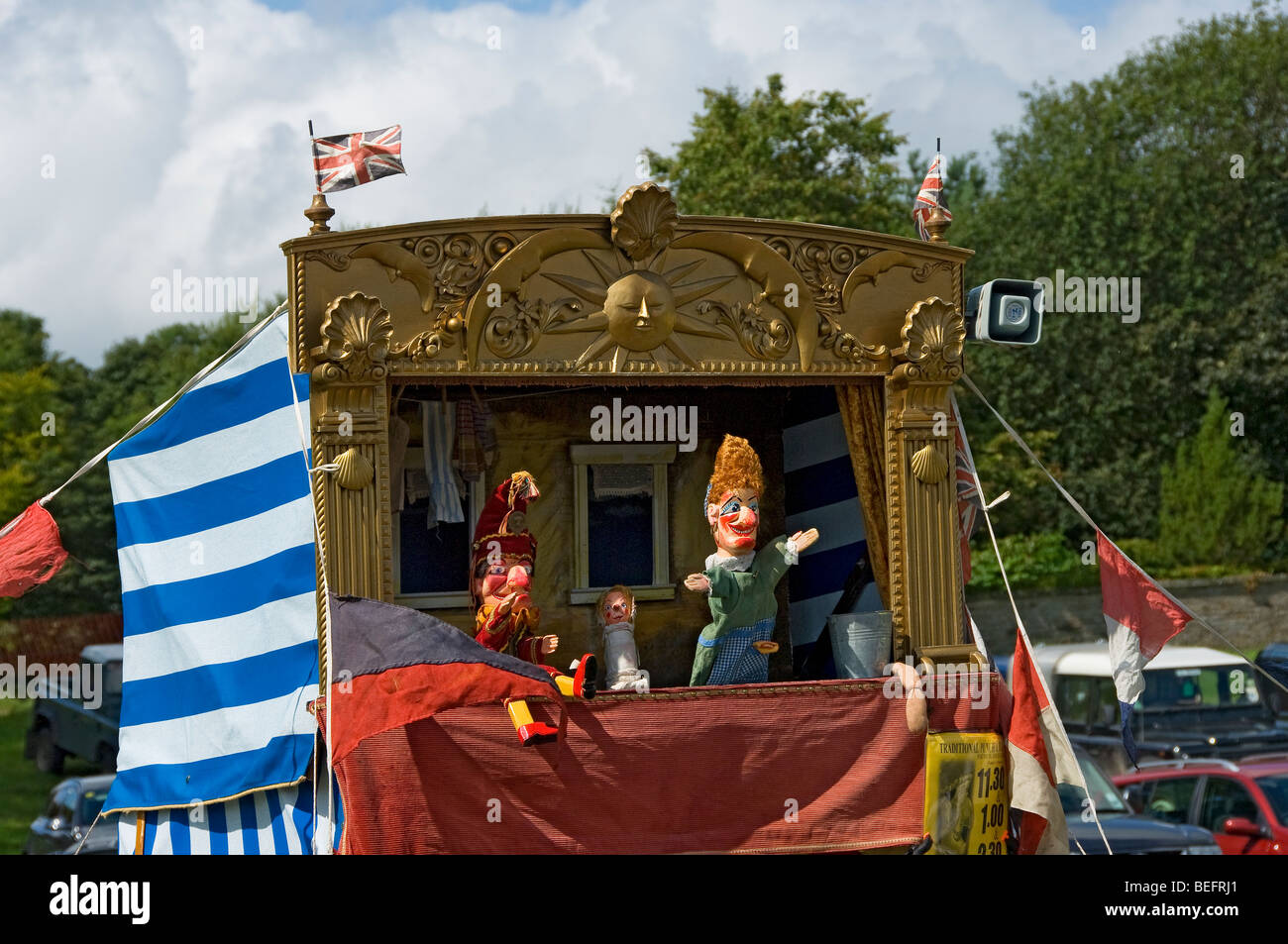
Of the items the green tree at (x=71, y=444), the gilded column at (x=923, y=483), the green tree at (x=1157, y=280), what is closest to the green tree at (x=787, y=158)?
the green tree at (x=1157, y=280)

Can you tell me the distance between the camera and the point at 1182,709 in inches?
789

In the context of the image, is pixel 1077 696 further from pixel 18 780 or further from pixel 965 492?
pixel 18 780

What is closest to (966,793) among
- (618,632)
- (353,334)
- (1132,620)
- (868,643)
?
(868,643)

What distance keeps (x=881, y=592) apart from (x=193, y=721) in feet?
14.6

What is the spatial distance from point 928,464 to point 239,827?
190 inches

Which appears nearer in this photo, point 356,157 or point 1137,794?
point 356,157

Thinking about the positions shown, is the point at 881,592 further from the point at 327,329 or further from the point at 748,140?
the point at 748,140

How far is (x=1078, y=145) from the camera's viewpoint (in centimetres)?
3459

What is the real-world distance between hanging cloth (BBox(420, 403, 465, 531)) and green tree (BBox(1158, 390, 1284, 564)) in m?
23.9

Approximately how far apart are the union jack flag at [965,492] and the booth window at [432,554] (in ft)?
10.3

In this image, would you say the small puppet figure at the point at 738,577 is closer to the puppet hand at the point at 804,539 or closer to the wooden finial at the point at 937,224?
the puppet hand at the point at 804,539

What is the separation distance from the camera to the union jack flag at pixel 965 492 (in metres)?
9.75

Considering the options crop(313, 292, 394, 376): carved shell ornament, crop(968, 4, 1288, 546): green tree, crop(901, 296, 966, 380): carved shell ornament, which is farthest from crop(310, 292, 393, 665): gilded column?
crop(968, 4, 1288, 546): green tree

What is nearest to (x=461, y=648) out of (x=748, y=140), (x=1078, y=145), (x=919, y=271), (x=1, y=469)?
(x=919, y=271)
